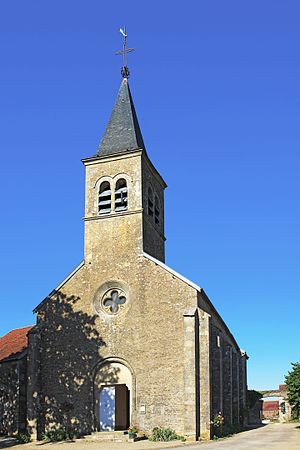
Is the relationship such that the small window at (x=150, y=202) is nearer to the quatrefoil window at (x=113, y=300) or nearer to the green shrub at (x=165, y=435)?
the quatrefoil window at (x=113, y=300)

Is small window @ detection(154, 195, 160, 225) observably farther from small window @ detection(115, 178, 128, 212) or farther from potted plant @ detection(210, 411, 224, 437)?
potted plant @ detection(210, 411, 224, 437)

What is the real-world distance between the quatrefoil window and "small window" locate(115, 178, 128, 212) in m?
4.51

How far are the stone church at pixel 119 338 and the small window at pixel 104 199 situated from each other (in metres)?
0.06

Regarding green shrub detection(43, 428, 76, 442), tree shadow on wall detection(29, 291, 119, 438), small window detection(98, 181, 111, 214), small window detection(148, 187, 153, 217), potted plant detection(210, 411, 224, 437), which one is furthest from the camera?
small window detection(148, 187, 153, 217)

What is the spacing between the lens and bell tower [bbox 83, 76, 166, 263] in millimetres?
27609

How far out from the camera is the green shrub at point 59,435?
24.6 meters

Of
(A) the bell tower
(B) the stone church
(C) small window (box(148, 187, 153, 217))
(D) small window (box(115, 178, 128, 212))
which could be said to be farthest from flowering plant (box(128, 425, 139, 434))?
(C) small window (box(148, 187, 153, 217))

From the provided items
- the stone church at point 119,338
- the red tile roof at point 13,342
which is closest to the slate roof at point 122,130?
the stone church at point 119,338

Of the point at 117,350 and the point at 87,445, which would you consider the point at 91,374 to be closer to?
the point at 117,350

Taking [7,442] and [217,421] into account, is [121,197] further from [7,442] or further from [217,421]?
[7,442]

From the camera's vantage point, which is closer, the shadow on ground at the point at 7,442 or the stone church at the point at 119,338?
the shadow on ground at the point at 7,442

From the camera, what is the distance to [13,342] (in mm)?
33344

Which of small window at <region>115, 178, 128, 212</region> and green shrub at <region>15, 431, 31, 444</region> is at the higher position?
small window at <region>115, 178, 128, 212</region>

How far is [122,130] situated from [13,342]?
15126 mm
